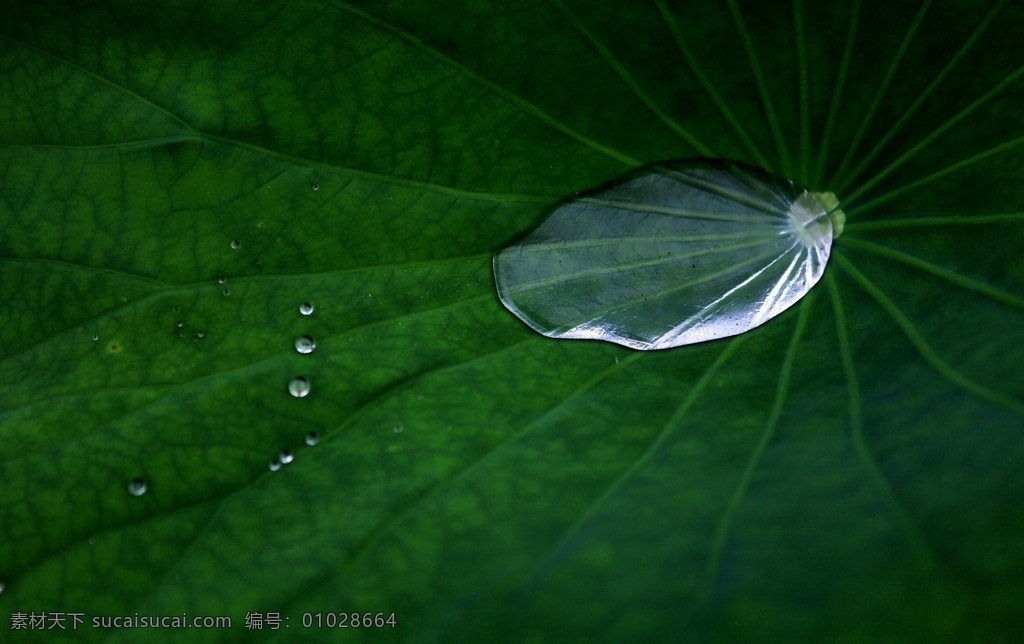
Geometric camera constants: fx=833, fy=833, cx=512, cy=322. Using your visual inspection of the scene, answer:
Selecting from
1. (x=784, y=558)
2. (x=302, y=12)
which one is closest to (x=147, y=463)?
(x=302, y=12)

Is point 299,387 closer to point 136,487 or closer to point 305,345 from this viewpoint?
point 305,345

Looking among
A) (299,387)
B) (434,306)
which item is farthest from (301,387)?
(434,306)

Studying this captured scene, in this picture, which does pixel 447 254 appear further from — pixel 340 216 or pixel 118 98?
pixel 118 98

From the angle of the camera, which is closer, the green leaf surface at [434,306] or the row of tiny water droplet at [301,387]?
the green leaf surface at [434,306]

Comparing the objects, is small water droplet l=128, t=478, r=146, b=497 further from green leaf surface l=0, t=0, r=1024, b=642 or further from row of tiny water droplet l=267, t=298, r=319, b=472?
row of tiny water droplet l=267, t=298, r=319, b=472

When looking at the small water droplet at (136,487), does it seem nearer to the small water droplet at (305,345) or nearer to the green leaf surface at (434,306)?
the green leaf surface at (434,306)

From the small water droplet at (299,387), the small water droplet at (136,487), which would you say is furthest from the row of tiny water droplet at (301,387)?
the small water droplet at (136,487)

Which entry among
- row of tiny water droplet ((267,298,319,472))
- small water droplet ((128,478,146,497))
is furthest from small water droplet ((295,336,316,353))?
small water droplet ((128,478,146,497))
